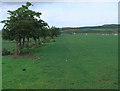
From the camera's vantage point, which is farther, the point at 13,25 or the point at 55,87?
the point at 13,25

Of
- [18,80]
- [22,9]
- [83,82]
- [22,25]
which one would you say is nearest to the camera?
[83,82]

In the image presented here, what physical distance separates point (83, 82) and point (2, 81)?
5.06 meters

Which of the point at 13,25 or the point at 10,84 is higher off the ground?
the point at 13,25

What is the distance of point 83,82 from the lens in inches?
514

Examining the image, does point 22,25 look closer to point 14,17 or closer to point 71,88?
point 14,17

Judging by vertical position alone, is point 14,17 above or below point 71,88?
above

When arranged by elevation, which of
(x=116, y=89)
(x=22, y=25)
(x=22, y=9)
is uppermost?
(x=22, y=9)

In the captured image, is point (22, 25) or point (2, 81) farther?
point (22, 25)

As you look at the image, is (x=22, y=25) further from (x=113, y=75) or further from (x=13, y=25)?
(x=113, y=75)

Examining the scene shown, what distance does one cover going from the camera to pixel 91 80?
13.5 m

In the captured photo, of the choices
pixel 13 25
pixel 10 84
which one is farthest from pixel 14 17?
pixel 10 84

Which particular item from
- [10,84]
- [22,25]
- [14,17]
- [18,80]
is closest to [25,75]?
[18,80]

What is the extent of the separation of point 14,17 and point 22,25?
229cm

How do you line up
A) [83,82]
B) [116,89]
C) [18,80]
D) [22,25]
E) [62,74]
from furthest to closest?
[22,25], [62,74], [18,80], [83,82], [116,89]
